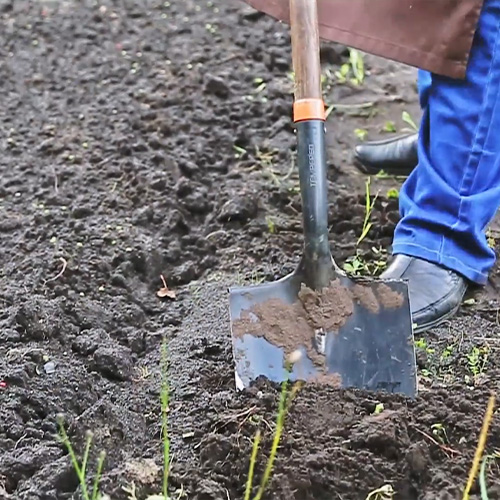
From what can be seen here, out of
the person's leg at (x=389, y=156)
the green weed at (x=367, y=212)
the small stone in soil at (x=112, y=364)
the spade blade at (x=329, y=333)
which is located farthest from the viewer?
the person's leg at (x=389, y=156)

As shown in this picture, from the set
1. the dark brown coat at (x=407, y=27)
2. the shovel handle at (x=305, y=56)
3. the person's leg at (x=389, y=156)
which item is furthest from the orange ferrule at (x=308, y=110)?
the person's leg at (x=389, y=156)

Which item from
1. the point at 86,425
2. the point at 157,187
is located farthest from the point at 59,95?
the point at 86,425

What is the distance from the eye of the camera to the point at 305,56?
183 cm

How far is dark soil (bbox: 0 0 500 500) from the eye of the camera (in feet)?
5.17

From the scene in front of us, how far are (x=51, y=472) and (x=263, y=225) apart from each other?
1.02 metres

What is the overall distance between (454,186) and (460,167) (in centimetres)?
4

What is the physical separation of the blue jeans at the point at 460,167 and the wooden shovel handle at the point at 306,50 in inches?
12.0

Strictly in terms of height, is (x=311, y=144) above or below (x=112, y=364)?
above

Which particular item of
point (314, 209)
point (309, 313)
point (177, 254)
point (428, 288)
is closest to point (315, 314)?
point (309, 313)

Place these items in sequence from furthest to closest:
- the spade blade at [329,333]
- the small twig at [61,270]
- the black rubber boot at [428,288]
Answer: the small twig at [61,270], the black rubber boot at [428,288], the spade blade at [329,333]

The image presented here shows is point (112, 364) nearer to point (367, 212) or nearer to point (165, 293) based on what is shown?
point (165, 293)

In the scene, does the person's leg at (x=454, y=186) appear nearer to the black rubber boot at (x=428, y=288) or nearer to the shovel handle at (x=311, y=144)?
the black rubber boot at (x=428, y=288)

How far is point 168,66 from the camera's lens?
317cm

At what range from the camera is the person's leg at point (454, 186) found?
1896 mm
